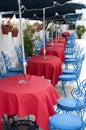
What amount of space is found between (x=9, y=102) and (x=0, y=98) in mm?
133

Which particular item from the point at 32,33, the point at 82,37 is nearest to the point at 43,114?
the point at 32,33

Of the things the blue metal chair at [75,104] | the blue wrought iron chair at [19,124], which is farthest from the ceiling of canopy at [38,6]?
the blue wrought iron chair at [19,124]

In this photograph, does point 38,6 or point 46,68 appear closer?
point 38,6

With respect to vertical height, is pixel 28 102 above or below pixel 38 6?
below

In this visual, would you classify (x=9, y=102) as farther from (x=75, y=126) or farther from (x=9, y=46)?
(x=9, y=46)

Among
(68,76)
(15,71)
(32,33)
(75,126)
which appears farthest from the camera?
(32,33)

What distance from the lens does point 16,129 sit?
389cm

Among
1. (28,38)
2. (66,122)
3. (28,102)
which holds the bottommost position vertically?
(66,122)

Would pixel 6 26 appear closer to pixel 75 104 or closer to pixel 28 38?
pixel 28 38

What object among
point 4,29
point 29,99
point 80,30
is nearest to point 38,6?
point 4,29

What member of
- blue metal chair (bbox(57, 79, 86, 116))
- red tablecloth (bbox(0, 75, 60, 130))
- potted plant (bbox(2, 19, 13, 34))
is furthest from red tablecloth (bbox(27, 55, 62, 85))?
red tablecloth (bbox(0, 75, 60, 130))

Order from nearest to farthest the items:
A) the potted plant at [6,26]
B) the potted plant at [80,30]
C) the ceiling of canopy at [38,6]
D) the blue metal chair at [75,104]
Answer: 1. the blue metal chair at [75,104]
2. the ceiling of canopy at [38,6]
3. the potted plant at [6,26]
4. the potted plant at [80,30]

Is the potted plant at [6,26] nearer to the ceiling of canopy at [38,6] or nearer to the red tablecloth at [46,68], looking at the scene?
the ceiling of canopy at [38,6]

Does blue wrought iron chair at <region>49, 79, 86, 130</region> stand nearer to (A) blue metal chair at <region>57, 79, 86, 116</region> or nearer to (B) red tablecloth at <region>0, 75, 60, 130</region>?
(A) blue metal chair at <region>57, 79, 86, 116</region>
